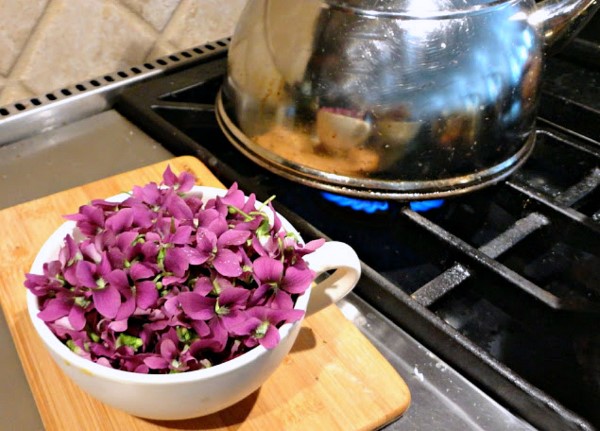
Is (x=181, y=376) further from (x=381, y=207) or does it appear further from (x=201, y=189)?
(x=381, y=207)

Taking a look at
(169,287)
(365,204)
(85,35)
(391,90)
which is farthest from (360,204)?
(85,35)

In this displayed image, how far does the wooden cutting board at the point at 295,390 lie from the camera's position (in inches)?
15.5

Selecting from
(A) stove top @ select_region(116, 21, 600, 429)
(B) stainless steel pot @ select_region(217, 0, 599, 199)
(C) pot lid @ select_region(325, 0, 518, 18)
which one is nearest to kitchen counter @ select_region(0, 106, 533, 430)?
(A) stove top @ select_region(116, 21, 600, 429)

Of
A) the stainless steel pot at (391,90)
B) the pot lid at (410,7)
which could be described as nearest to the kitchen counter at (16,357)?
the stainless steel pot at (391,90)

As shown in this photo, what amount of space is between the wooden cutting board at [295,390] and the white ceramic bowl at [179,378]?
0.13ft

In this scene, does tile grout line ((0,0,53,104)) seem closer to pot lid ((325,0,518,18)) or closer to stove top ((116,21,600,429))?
stove top ((116,21,600,429))

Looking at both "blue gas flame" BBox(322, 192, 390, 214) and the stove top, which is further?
"blue gas flame" BBox(322, 192, 390, 214)

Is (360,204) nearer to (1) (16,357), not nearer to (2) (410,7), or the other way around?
(2) (410,7)

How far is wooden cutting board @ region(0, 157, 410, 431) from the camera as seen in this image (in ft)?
1.29

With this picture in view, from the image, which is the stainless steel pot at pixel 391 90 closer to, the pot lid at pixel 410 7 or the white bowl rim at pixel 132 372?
the pot lid at pixel 410 7

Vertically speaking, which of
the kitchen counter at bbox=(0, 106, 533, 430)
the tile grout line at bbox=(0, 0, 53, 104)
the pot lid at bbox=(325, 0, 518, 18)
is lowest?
the kitchen counter at bbox=(0, 106, 533, 430)

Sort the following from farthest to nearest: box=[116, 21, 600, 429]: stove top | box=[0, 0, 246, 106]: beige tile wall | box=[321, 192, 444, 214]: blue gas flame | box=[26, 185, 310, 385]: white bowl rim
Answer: box=[0, 0, 246, 106]: beige tile wall, box=[321, 192, 444, 214]: blue gas flame, box=[116, 21, 600, 429]: stove top, box=[26, 185, 310, 385]: white bowl rim

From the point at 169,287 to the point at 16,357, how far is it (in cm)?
16

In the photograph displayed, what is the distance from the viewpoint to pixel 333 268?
1.26 ft
